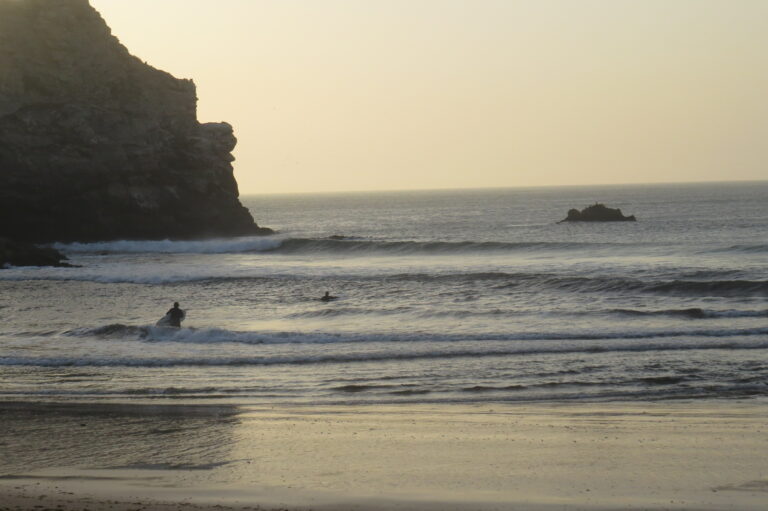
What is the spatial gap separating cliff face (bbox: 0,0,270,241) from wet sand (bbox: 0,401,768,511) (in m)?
45.7

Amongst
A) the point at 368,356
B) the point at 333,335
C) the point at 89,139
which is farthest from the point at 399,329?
the point at 89,139

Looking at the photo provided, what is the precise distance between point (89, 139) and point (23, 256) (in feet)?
49.7

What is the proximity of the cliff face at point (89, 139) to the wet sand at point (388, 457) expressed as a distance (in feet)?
150

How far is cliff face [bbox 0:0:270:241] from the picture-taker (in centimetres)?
5675

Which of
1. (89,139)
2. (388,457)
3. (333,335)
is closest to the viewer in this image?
(388,457)

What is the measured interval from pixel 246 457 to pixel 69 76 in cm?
5270

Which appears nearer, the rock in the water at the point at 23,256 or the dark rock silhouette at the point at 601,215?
the rock in the water at the point at 23,256

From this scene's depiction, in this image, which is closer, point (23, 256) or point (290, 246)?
point (23, 256)

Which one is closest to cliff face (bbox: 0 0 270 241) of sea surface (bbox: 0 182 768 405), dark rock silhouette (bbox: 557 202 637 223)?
sea surface (bbox: 0 182 768 405)

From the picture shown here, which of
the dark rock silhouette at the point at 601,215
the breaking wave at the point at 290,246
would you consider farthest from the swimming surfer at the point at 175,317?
the dark rock silhouette at the point at 601,215

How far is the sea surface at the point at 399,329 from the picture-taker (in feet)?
53.5

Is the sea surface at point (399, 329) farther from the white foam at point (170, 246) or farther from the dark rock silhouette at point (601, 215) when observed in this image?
the dark rock silhouette at point (601, 215)

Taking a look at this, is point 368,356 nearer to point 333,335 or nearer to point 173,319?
point 333,335

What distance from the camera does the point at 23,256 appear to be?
4478cm
